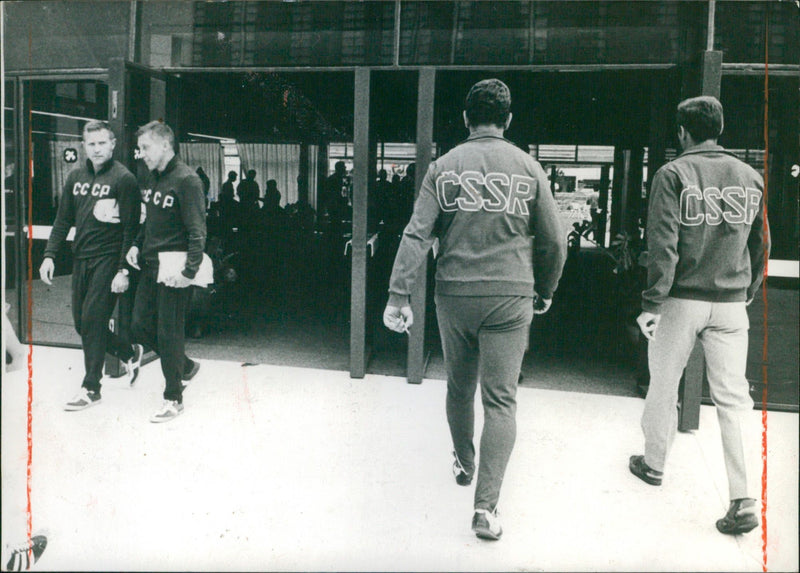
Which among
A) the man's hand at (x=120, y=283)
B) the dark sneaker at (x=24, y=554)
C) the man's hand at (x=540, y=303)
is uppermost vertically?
the man's hand at (x=540, y=303)

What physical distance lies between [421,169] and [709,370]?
231 cm

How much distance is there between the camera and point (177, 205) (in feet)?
13.6

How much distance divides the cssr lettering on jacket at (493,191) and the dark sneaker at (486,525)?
1227 millimetres

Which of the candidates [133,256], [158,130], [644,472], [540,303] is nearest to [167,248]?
[133,256]

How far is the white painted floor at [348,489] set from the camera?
275 centimetres

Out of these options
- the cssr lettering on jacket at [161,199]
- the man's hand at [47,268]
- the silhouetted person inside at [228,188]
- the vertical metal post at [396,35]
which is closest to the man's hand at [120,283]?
the man's hand at [47,268]

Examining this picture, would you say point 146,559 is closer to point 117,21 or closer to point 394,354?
point 394,354

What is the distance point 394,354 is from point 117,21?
3231 millimetres

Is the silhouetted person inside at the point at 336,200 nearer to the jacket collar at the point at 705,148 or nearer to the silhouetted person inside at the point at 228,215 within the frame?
the silhouetted person inside at the point at 228,215

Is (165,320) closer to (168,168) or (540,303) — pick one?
(168,168)

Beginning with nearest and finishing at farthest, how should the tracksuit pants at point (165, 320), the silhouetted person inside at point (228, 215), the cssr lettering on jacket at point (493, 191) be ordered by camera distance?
the cssr lettering on jacket at point (493, 191) → the tracksuit pants at point (165, 320) → the silhouetted person inside at point (228, 215)

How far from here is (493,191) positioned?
9.36 ft

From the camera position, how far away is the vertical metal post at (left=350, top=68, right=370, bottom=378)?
491 cm

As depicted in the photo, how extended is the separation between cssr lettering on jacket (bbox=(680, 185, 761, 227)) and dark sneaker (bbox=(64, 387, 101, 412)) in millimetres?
3567
